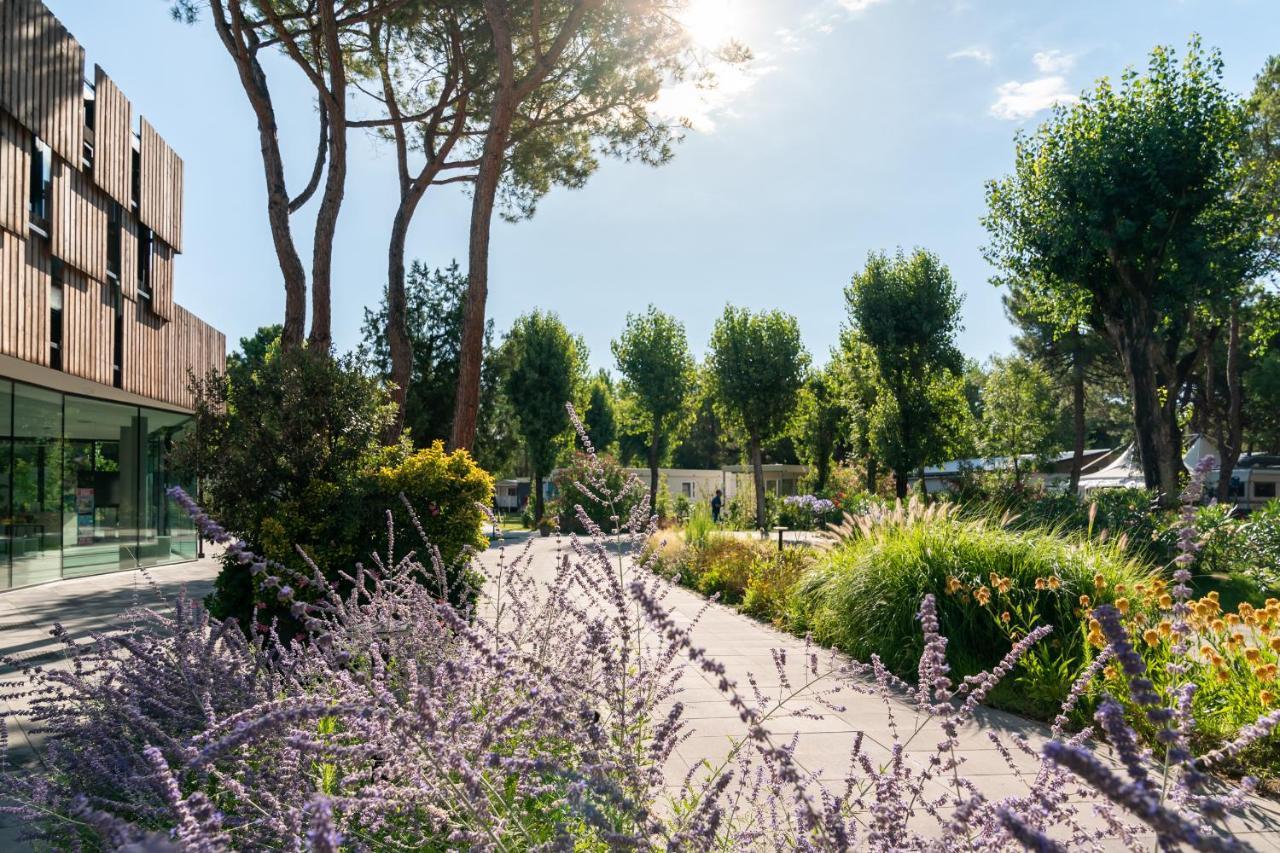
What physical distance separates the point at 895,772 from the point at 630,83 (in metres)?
12.5

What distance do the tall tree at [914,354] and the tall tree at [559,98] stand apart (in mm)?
10043

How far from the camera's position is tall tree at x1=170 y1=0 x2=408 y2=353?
36.3 feet

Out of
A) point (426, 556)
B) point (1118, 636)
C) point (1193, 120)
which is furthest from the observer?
point (1193, 120)

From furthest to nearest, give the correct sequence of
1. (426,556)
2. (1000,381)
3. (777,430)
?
(1000,381) < (777,430) < (426,556)

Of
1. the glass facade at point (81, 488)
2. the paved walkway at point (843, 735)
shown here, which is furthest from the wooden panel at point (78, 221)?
the paved walkway at point (843, 735)

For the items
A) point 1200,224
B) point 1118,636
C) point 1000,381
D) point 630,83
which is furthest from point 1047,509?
point 1000,381

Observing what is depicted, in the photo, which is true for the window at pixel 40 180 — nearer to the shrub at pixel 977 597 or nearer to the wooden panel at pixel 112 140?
the wooden panel at pixel 112 140

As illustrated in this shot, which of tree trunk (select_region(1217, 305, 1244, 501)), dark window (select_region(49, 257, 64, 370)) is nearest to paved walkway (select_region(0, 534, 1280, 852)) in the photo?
dark window (select_region(49, 257, 64, 370))

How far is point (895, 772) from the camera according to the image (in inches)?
70.9

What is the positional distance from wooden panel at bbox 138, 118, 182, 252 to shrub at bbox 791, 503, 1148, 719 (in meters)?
15.9

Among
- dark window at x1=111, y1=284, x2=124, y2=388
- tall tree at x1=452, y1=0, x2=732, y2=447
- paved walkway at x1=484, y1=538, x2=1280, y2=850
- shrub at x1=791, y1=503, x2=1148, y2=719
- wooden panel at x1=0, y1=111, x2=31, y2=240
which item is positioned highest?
tall tree at x1=452, y1=0, x2=732, y2=447

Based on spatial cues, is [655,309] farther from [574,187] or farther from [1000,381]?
[574,187]

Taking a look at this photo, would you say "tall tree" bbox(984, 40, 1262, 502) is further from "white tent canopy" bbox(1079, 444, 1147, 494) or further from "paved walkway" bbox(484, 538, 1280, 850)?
"white tent canopy" bbox(1079, 444, 1147, 494)

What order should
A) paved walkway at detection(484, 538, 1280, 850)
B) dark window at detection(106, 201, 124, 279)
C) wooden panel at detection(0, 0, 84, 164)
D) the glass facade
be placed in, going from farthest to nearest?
dark window at detection(106, 201, 124, 279) → the glass facade → wooden panel at detection(0, 0, 84, 164) → paved walkway at detection(484, 538, 1280, 850)
